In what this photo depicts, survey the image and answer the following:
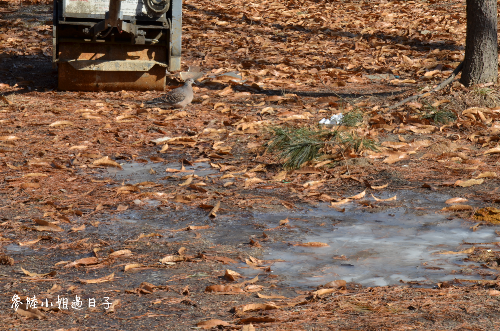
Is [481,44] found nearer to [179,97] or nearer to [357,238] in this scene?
[179,97]

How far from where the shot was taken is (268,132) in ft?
20.4

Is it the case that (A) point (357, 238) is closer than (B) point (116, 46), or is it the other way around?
(A) point (357, 238)

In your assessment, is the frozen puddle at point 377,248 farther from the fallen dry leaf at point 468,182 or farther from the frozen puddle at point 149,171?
the frozen puddle at point 149,171

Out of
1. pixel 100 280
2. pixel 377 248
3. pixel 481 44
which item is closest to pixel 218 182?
pixel 377 248

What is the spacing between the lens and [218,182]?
16.0ft

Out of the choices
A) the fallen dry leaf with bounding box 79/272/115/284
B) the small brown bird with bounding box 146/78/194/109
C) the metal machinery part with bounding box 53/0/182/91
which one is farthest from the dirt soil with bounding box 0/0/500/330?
the metal machinery part with bounding box 53/0/182/91

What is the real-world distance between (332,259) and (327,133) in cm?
235

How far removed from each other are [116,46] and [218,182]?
427cm

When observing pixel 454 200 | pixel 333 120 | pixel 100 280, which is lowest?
pixel 100 280

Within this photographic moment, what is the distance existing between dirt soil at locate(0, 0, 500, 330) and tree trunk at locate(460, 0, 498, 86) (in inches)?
7.0

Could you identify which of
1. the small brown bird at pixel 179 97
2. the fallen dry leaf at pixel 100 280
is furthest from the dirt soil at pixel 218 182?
the small brown bird at pixel 179 97

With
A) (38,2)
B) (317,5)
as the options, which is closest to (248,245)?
(317,5)

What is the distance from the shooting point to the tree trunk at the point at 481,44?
22.4 feet

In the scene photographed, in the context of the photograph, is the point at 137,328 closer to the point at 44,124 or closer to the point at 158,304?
the point at 158,304
